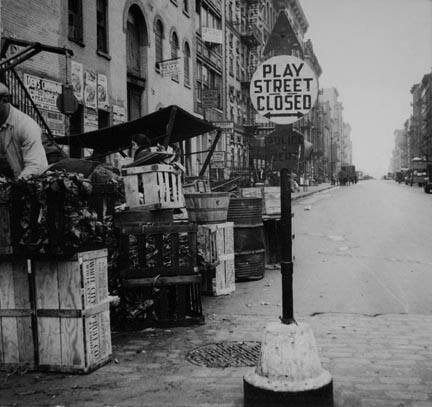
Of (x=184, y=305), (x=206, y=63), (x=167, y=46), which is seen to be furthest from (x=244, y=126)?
(x=184, y=305)

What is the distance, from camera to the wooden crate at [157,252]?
5.96 meters

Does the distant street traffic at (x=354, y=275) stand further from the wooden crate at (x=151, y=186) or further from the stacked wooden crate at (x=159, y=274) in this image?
the wooden crate at (x=151, y=186)

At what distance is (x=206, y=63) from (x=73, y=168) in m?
27.7

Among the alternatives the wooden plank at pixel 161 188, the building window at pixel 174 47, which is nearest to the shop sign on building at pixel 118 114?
the building window at pixel 174 47

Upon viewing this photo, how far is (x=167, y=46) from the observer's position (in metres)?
25.2

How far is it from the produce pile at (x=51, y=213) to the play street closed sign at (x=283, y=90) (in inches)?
61.6

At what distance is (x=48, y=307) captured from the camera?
454 centimetres

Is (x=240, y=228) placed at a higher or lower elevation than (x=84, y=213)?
lower

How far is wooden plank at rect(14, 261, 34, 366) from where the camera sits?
4.61 m

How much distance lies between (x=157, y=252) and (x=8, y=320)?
1.79 metres

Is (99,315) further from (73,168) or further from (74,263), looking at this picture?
(73,168)

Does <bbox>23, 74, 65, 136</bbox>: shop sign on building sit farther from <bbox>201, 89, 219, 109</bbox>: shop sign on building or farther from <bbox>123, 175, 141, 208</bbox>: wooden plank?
<bbox>201, 89, 219, 109</bbox>: shop sign on building

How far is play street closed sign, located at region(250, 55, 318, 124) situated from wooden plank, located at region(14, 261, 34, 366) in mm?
2344

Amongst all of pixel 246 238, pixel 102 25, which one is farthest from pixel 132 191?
pixel 102 25
